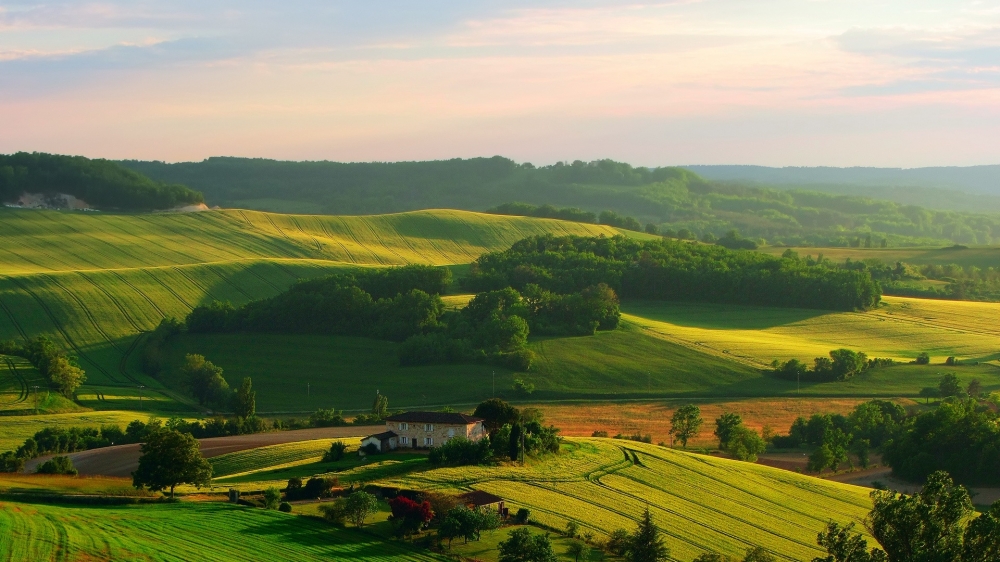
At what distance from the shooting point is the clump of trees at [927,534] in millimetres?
41062

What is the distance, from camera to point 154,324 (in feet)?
372

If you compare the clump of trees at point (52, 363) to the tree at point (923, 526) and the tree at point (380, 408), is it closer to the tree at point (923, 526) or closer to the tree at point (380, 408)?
the tree at point (380, 408)

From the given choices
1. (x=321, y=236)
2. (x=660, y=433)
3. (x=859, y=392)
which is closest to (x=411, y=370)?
(x=660, y=433)

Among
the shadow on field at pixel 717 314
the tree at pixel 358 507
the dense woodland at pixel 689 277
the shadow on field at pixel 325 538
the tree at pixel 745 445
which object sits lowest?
the tree at pixel 745 445

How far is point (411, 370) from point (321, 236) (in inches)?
2845

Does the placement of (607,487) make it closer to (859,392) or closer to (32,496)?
(32,496)

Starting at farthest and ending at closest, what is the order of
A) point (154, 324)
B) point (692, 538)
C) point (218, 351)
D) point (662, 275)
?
point (662, 275)
point (154, 324)
point (218, 351)
point (692, 538)

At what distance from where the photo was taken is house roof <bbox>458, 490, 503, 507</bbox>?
49.0 metres

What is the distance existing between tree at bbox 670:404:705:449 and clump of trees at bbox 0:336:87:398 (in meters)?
45.9

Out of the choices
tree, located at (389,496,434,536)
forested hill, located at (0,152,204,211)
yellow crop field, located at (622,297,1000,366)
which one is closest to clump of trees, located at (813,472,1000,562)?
A: tree, located at (389,496,434,536)

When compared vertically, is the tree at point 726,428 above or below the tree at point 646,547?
below

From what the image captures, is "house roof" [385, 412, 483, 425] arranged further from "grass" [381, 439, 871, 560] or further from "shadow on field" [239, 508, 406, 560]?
"shadow on field" [239, 508, 406, 560]

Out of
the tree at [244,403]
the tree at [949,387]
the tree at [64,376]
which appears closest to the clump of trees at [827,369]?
the tree at [949,387]

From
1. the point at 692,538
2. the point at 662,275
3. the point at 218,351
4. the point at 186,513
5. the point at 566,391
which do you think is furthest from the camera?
the point at 662,275
